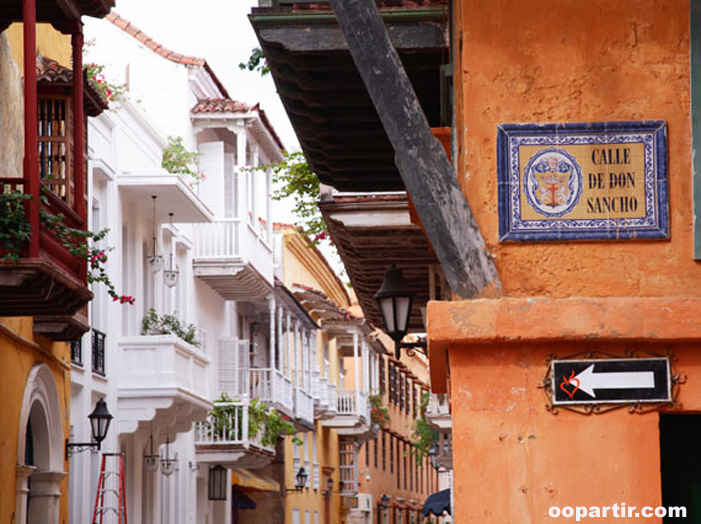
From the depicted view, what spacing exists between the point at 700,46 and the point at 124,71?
23.9 m

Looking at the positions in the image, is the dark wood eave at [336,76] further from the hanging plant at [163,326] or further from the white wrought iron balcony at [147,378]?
the hanging plant at [163,326]

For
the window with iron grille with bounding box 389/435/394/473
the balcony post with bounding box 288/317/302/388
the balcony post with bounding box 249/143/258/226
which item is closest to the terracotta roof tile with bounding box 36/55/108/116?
the balcony post with bounding box 249/143/258/226

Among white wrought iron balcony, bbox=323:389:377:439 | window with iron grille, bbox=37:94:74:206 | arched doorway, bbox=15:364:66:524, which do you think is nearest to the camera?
window with iron grille, bbox=37:94:74:206

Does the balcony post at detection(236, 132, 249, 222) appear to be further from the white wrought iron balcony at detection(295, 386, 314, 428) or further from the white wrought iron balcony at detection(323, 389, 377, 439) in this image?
the white wrought iron balcony at detection(323, 389, 377, 439)

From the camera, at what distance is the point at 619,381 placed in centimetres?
727

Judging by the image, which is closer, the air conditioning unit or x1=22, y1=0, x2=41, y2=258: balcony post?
x1=22, y1=0, x2=41, y2=258: balcony post

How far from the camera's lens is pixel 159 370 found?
23672 mm

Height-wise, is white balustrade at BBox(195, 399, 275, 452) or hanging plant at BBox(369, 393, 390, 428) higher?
hanging plant at BBox(369, 393, 390, 428)

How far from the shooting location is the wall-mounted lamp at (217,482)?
31.0 m

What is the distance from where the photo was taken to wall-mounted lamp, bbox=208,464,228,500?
1222 inches

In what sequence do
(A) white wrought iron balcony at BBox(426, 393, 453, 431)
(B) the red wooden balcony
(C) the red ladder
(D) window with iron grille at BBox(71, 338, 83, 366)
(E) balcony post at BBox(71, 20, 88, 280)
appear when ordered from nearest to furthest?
(B) the red wooden balcony, (E) balcony post at BBox(71, 20, 88, 280), (D) window with iron grille at BBox(71, 338, 83, 366), (C) the red ladder, (A) white wrought iron balcony at BBox(426, 393, 453, 431)

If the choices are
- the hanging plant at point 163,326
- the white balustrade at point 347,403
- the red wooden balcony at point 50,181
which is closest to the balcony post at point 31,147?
the red wooden balcony at point 50,181

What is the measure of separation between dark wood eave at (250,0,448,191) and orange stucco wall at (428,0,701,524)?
56.1 inches

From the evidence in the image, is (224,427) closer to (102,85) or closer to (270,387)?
(270,387)
